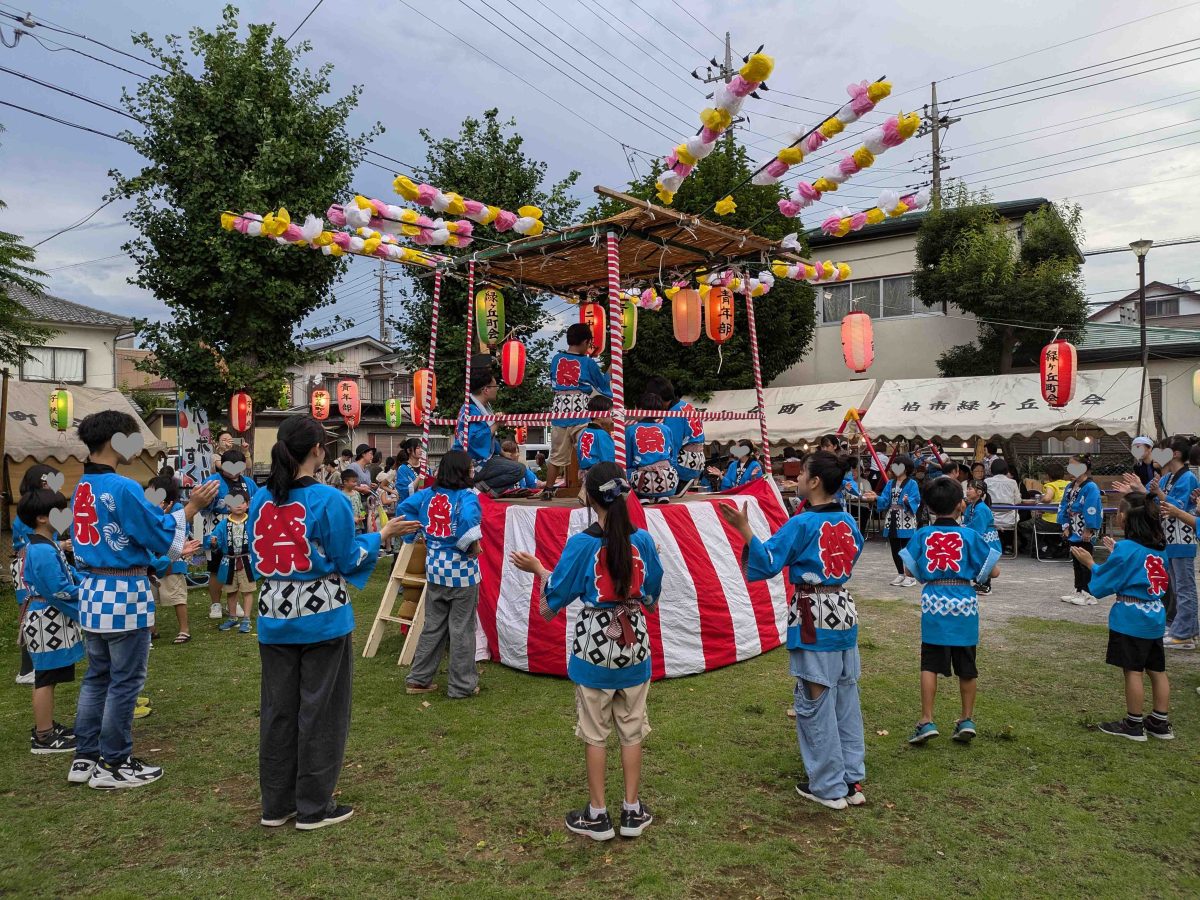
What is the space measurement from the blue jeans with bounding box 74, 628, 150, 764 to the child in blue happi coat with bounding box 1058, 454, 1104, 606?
9703 millimetres

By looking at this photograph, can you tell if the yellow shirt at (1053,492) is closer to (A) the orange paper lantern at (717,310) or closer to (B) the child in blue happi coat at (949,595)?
(A) the orange paper lantern at (717,310)

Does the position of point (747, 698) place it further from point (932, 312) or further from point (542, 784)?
point (932, 312)

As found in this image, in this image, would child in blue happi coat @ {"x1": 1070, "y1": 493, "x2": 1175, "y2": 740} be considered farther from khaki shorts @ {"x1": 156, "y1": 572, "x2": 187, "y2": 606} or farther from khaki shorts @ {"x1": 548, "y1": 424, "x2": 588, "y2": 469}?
khaki shorts @ {"x1": 156, "y1": 572, "x2": 187, "y2": 606}

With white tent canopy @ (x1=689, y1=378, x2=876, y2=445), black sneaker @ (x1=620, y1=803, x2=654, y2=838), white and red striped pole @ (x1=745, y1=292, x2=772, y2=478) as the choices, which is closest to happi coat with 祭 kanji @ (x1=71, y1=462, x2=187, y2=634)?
black sneaker @ (x1=620, y1=803, x2=654, y2=838)

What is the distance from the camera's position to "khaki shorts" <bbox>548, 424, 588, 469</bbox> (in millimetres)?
8578

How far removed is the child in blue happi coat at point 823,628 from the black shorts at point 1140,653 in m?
2.13

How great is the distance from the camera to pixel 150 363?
543 inches

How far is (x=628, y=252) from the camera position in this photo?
8.33m

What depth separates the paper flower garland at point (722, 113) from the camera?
447 cm

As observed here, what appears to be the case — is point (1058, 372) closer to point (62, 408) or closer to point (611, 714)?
point (611, 714)

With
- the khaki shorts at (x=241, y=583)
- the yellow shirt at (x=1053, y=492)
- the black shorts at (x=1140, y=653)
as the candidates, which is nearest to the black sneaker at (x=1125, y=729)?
the black shorts at (x=1140, y=653)

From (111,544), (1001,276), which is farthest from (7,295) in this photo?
(1001,276)

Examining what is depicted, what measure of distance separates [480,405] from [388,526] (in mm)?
3578

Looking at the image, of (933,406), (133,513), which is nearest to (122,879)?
(133,513)
